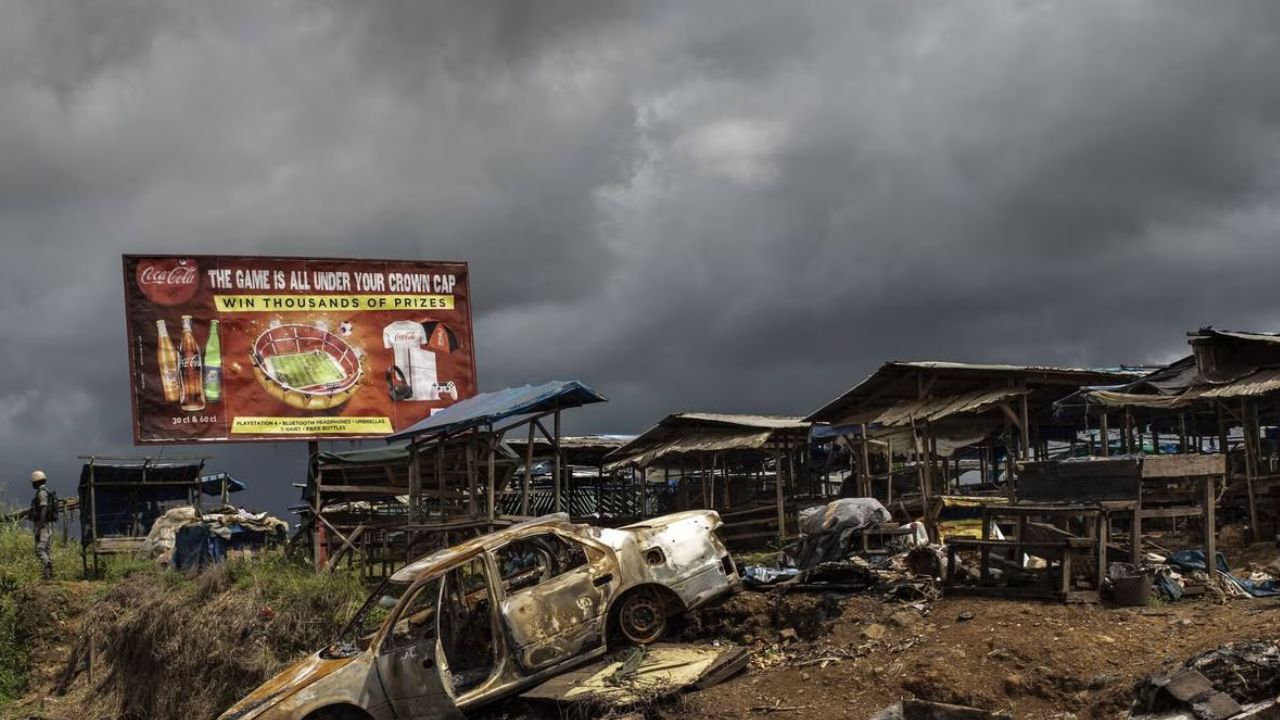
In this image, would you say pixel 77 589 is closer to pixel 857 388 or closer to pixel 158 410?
pixel 158 410

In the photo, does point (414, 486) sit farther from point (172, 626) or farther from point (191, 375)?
point (191, 375)

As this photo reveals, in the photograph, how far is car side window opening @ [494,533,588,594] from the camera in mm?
11594

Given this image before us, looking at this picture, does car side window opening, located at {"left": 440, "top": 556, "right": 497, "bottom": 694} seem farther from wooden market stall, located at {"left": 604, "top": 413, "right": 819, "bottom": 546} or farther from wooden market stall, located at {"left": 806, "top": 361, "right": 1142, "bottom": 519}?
wooden market stall, located at {"left": 604, "top": 413, "right": 819, "bottom": 546}

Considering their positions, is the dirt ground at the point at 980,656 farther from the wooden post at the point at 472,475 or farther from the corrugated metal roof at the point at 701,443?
the corrugated metal roof at the point at 701,443

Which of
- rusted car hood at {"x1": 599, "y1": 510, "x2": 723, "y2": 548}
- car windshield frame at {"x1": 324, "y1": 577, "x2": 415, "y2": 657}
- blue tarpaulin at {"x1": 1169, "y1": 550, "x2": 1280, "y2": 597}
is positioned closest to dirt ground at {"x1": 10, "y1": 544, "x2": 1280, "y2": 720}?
blue tarpaulin at {"x1": 1169, "y1": 550, "x2": 1280, "y2": 597}

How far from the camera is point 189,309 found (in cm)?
2473

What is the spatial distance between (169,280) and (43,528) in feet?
20.2

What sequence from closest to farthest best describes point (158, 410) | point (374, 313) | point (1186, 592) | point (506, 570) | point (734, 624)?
point (1186, 592) → point (734, 624) → point (506, 570) → point (158, 410) → point (374, 313)

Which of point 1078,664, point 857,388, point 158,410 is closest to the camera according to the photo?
point 1078,664

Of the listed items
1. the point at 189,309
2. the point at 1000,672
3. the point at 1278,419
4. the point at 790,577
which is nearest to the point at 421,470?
the point at 189,309

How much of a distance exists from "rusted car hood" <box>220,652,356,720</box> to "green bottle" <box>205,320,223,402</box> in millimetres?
14886

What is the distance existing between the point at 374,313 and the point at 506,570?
46.7ft

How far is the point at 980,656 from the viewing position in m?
9.85

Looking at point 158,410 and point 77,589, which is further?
point 158,410
